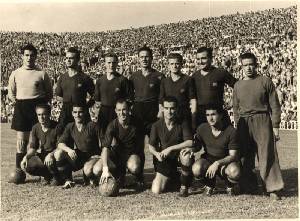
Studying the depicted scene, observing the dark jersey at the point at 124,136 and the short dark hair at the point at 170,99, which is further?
the dark jersey at the point at 124,136

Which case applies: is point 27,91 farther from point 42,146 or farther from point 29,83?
point 42,146

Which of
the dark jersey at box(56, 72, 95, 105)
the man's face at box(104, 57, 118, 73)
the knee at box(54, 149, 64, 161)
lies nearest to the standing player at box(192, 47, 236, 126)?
the man's face at box(104, 57, 118, 73)

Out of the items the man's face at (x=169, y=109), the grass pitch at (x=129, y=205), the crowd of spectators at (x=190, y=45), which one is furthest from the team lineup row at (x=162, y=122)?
the crowd of spectators at (x=190, y=45)

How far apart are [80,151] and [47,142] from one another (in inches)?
18.5

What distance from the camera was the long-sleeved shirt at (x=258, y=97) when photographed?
17.6ft

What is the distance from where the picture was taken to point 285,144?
11.0 metres

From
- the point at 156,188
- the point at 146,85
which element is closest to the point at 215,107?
the point at 146,85

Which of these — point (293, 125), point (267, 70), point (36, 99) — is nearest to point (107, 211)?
point (36, 99)

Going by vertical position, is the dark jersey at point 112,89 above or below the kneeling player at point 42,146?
above

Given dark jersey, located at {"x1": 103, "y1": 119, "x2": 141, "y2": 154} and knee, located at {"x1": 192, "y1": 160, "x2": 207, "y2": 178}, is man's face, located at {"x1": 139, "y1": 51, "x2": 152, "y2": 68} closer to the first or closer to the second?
dark jersey, located at {"x1": 103, "y1": 119, "x2": 141, "y2": 154}

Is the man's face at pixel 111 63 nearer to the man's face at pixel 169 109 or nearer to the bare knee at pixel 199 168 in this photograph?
the man's face at pixel 169 109

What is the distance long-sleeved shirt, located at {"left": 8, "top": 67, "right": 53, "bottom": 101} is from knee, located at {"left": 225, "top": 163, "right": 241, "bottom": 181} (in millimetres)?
2776

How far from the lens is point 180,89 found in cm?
577

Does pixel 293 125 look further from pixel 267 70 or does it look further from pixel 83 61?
pixel 83 61
